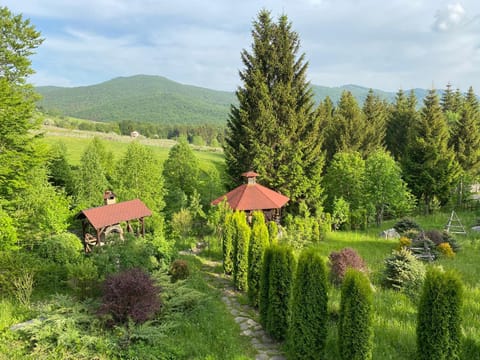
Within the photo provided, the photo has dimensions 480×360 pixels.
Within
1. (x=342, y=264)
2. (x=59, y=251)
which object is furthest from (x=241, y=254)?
(x=59, y=251)

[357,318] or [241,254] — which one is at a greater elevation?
[357,318]

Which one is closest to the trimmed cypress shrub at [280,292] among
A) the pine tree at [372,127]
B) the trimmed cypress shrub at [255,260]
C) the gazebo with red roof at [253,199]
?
the trimmed cypress shrub at [255,260]

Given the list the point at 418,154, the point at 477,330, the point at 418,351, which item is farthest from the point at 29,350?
the point at 418,154

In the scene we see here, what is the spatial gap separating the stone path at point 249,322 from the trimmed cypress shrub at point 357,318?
1.66 meters

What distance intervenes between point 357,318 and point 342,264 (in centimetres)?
496

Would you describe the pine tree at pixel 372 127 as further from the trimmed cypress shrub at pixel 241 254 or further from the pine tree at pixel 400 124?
the trimmed cypress shrub at pixel 241 254

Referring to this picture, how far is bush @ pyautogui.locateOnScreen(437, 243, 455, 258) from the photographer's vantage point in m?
13.6

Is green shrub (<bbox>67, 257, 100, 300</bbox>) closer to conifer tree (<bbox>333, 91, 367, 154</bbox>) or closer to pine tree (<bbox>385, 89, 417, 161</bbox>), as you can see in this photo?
conifer tree (<bbox>333, 91, 367, 154</bbox>)

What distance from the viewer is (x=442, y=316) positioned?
5359mm

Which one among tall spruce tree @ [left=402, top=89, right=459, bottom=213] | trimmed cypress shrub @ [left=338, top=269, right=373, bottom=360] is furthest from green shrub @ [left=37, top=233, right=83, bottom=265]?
tall spruce tree @ [left=402, top=89, right=459, bottom=213]

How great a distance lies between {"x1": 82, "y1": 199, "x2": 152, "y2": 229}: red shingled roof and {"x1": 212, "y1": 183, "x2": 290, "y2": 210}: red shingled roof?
3.81m

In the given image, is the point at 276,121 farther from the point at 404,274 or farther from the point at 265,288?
the point at 265,288

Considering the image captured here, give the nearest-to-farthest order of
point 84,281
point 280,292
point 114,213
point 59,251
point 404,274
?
point 280,292 → point 84,281 → point 404,274 → point 59,251 → point 114,213

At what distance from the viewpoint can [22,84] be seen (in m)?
16.5
